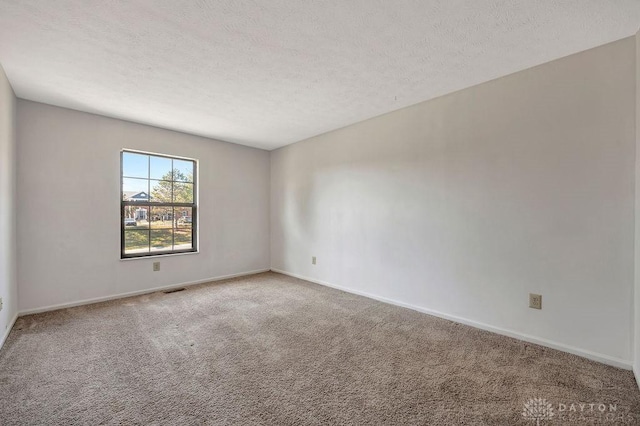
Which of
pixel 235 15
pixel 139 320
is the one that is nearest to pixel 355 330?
pixel 139 320

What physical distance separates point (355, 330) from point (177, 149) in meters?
3.52

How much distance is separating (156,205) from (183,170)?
2.19ft

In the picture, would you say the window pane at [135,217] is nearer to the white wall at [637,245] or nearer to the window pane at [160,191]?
the window pane at [160,191]

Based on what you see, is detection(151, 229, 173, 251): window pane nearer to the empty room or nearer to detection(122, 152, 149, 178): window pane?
the empty room

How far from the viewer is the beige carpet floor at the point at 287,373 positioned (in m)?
1.52

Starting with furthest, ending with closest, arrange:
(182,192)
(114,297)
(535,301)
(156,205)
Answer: (182,192) → (156,205) → (114,297) → (535,301)

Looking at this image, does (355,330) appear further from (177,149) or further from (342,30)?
(177,149)

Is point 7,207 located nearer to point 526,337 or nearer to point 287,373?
point 287,373

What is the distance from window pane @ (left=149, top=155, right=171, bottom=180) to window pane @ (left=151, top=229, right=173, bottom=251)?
0.79 meters

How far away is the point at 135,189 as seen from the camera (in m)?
3.76

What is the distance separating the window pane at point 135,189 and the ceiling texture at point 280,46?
101cm

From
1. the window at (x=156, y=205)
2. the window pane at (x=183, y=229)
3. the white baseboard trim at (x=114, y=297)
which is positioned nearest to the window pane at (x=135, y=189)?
the window at (x=156, y=205)

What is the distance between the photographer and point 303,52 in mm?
2080

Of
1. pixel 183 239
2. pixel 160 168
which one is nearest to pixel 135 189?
pixel 160 168
